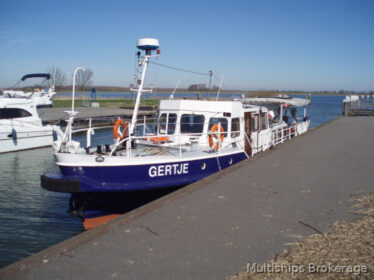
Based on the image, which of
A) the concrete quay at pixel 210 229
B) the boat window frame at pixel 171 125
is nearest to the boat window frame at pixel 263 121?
the boat window frame at pixel 171 125

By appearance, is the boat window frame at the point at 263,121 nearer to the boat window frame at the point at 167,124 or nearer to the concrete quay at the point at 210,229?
the boat window frame at the point at 167,124

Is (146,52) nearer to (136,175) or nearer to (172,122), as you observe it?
(172,122)

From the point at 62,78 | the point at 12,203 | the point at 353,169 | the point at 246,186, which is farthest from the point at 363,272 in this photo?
the point at 62,78

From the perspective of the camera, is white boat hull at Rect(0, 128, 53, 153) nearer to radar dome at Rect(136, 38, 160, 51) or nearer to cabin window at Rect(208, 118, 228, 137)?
radar dome at Rect(136, 38, 160, 51)

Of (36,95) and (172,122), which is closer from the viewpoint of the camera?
(172,122)

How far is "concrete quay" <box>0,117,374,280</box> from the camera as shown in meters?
4.03

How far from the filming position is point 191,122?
1066 cm

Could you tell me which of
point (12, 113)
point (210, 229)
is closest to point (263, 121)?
point (210, 229)

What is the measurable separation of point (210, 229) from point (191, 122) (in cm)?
586

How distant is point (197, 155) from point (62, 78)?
75444 millimetres

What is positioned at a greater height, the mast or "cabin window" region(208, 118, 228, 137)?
the mast

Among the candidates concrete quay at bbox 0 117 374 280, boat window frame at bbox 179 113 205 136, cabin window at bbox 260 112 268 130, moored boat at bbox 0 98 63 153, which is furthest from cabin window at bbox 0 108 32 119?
concrete quay at bbox 0 117 374 280

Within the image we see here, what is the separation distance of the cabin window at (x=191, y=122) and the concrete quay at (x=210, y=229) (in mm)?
2255

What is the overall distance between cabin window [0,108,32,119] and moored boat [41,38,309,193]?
13.6 meters
